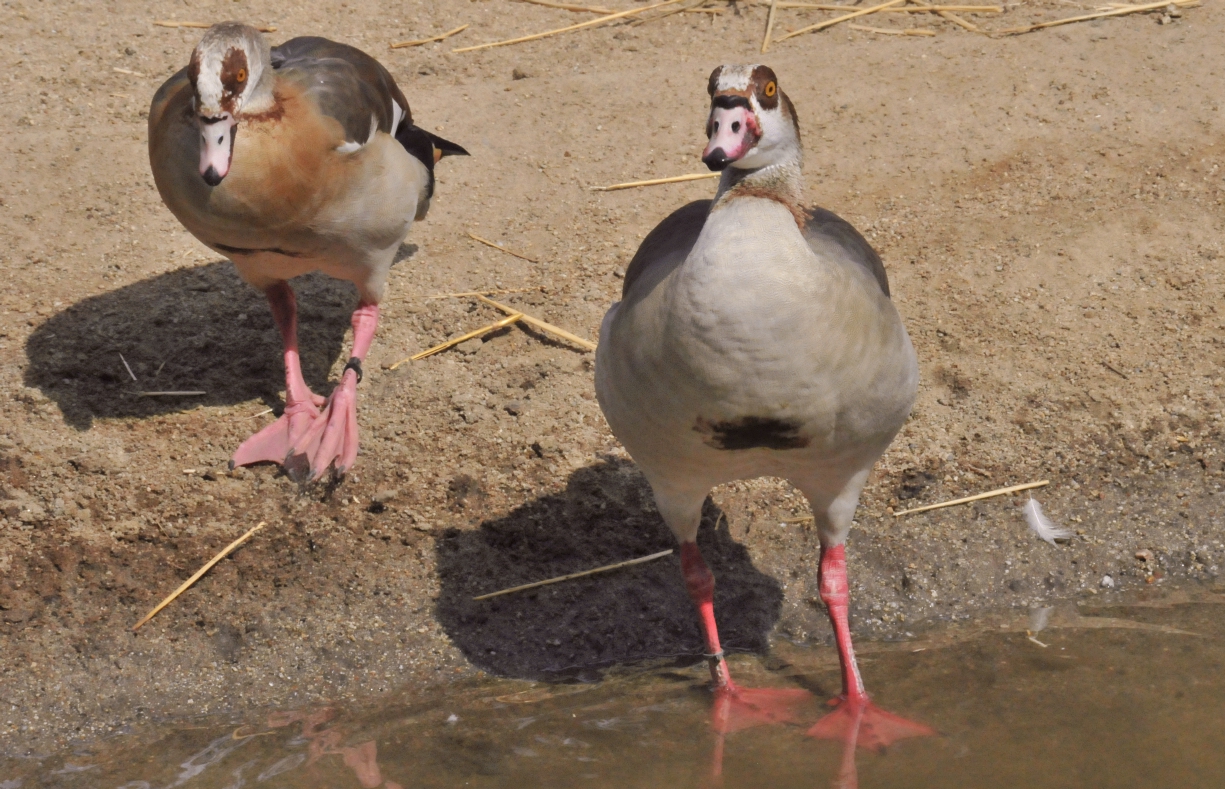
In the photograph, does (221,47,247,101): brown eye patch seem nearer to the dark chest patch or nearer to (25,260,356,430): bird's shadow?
(25,260,356,430): bird's shadow

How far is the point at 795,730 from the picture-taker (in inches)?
148

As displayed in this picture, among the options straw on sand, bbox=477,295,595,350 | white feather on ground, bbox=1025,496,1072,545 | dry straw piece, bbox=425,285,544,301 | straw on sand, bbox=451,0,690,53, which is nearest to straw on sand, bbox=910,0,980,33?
straw on sand, bbox=451,0,690,53

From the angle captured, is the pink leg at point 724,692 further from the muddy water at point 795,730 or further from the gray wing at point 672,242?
the gray wing at point 672,242

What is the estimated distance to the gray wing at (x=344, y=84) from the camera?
485cm

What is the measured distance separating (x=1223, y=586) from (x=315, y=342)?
12.7 ft

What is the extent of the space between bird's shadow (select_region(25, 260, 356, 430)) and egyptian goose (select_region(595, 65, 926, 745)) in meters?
2.40

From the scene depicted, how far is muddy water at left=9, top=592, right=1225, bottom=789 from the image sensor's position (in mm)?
3477

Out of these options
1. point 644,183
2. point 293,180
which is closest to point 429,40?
point 644,183

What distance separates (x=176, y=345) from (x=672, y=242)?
2820 millimetres

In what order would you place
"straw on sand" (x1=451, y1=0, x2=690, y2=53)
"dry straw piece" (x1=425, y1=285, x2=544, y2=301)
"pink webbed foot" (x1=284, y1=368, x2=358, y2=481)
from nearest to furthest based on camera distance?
"pink webbed foot" (x1=284, y1=368, x2=358, y2=481) < "dry straw piece" (x1=425, y1=285, x2=544, y2=301) < "straw on sand" (x1=451, y1=0, x2=690, y2=53)

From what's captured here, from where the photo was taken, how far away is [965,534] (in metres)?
4.50

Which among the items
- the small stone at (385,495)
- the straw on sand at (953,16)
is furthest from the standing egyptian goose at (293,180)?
the straw on sand at (953,16)

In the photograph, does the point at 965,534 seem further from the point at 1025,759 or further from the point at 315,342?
the point at 315,342

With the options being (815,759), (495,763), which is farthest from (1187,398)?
(495,763)
